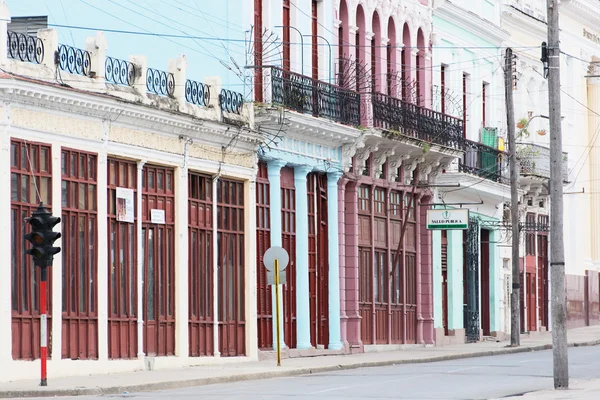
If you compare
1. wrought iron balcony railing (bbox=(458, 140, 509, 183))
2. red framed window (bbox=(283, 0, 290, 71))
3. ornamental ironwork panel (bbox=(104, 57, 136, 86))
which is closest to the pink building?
wrought iron balcony railing (bbox=(458, 140, 509, 183))

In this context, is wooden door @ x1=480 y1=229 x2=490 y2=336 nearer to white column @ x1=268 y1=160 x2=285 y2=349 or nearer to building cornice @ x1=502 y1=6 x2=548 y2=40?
building cornice @ x1=502 y1=6 x2=548 y2=40

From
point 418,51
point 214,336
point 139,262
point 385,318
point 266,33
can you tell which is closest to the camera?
point 139,262

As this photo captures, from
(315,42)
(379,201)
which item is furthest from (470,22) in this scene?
(315,42)

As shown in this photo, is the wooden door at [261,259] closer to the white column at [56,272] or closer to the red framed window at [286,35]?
the red framed window at [286,35]

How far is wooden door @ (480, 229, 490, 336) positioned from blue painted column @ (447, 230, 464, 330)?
2943 mm

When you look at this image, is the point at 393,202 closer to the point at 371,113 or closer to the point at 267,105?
the point at 371,113

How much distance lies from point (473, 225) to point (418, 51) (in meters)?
6.83

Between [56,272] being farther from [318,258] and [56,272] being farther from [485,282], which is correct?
[485,282]

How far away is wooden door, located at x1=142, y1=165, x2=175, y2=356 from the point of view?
30125 millimetres

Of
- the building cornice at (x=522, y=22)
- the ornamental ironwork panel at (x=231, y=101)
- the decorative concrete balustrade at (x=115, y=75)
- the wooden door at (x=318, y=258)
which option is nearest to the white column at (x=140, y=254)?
the decorative concrete balustrade at (x=115, y=75)

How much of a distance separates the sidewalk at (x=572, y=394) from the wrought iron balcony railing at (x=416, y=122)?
16.8 m

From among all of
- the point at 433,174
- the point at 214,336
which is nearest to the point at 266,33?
the point at 214,336

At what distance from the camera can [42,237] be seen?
2391 centimetres

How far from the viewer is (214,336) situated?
32.7 metres
